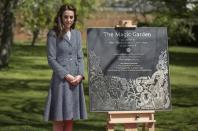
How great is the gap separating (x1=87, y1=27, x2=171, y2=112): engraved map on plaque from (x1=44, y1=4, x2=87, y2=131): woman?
68 cm

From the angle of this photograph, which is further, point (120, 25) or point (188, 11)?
point (188, 11)

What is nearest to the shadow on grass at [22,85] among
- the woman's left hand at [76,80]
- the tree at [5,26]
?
the tree at [5,26]

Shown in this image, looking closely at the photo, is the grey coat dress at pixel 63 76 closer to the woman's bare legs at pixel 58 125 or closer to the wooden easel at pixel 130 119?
the woman's bare legs at pixel 58 125

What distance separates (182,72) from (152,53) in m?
17.2

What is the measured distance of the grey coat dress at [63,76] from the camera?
8.12 meters

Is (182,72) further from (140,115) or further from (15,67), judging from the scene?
(140,115)

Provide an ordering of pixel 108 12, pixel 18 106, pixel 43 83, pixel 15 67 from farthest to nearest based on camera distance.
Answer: pixel 108 12 → pixel 15 67 → pixel 43 83 → pixel 18 106

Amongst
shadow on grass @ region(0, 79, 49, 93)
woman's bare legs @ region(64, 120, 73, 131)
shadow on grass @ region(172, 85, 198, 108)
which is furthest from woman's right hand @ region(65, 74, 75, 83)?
shadow on grass @ region(0, 79, 49, 93)

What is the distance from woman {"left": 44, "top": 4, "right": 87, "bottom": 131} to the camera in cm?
812

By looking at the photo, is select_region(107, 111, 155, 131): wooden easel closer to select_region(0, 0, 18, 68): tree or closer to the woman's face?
the woman's face

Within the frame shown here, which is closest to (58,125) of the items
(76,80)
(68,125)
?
(68,125)

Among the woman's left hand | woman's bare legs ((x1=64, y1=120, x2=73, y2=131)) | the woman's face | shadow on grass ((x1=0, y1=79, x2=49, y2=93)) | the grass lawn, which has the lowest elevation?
the grass lawn

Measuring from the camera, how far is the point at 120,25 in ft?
30.2

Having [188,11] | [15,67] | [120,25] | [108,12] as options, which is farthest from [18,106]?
[108,12]
